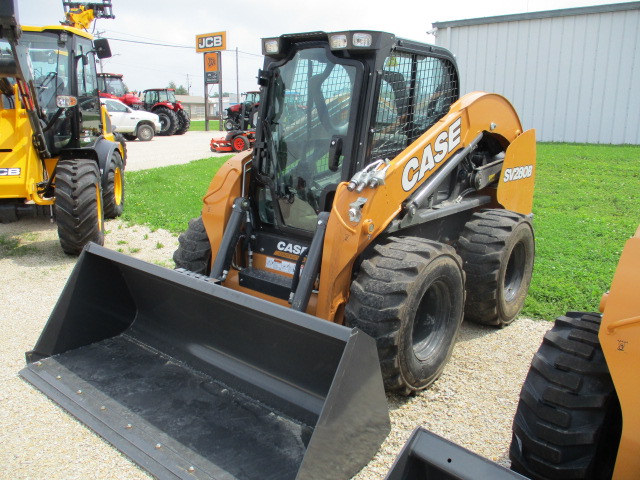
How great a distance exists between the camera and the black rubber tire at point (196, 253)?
4178mm

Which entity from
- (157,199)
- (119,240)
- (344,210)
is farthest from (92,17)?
(344,210)

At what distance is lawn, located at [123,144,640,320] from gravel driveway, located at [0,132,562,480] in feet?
2.55

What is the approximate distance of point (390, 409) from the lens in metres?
3.40

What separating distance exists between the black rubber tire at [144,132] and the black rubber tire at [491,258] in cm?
2102

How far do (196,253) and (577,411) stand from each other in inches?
113

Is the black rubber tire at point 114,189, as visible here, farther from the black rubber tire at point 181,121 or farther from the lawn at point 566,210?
the black rubber tire at point 181,121

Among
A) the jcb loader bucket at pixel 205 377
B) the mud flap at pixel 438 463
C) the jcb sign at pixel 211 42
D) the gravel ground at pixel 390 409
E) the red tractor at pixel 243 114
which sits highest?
the jcb sign at pixel 211 42

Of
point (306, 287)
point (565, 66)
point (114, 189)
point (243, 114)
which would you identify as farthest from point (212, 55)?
point (306, 287)

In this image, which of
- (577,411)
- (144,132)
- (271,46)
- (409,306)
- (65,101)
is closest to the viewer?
(577,411)

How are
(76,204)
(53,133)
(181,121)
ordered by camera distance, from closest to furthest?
(76,204) → (53,133) → (181,121)

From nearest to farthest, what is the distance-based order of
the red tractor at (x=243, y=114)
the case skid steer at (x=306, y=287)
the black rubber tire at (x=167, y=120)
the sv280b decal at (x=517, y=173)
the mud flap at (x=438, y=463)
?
the mud flap at (x=438, y=463), the case skid steer at (x=306, y=287), the sv280b decal at (x=517, y=173), the red tractor at (x=243, y=114), the black rubber tire at (x=167, y=120)

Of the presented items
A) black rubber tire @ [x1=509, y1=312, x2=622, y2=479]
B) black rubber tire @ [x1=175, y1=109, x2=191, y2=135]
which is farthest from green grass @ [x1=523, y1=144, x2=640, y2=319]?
black rubber tire @ [x1=175, y1=109, x2=191, y2=135]

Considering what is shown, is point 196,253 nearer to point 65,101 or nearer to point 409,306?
point 409,306

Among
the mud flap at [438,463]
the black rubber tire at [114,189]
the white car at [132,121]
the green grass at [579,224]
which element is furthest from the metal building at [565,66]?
the mud flap at [438,463]
